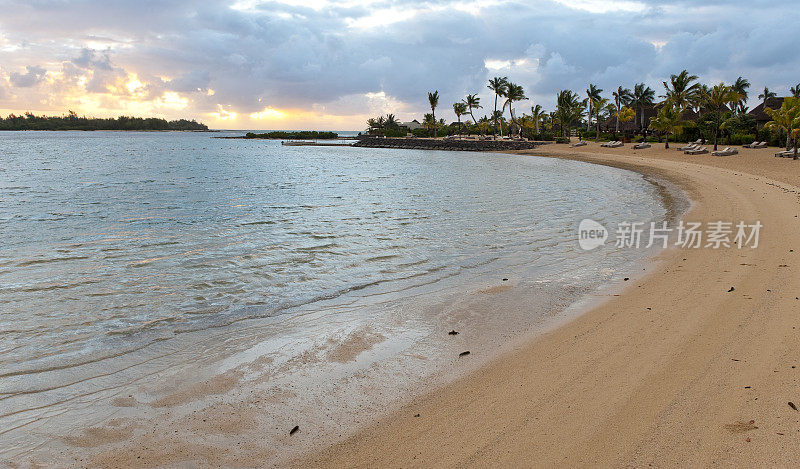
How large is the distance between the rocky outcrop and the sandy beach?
72588 mm

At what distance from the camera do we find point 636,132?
2970 inches

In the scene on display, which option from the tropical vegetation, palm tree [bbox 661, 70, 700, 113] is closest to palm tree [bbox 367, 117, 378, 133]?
the tropical vegetation

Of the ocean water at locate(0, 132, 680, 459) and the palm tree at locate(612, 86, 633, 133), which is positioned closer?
the ocean water at locate(0, 132, 680, 459)

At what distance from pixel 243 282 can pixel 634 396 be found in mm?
7673

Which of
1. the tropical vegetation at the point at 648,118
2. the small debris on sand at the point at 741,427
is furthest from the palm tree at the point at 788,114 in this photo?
the small debris on sand at the point at 741,427

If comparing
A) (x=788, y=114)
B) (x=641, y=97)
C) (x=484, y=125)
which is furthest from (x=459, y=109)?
(x=788, y=114)

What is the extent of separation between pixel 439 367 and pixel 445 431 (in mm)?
1450

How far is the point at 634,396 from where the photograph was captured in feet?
15.0

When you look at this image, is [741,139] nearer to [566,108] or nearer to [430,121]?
[566,108]

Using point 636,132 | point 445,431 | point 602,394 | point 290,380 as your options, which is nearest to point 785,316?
point 602,394

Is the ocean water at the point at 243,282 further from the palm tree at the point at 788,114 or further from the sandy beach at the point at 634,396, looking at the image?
the palm tree at the point at 788,114

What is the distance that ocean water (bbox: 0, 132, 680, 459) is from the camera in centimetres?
584

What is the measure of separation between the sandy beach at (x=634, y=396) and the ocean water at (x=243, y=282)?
0.88 meters

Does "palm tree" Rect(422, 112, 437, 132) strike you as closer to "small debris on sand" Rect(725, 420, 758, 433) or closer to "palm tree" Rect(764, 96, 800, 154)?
"palm tree" Rect(764, 96, 800, 154)
